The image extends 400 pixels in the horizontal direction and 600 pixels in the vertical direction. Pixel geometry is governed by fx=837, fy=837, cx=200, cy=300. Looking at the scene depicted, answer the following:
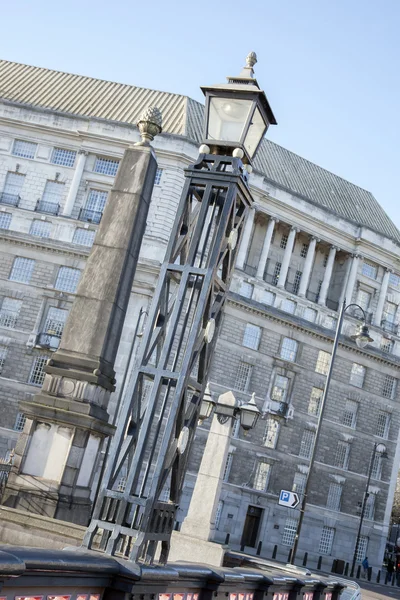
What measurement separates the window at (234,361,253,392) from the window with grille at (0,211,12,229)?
1760 centimetres

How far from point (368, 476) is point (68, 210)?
28264 millimetres

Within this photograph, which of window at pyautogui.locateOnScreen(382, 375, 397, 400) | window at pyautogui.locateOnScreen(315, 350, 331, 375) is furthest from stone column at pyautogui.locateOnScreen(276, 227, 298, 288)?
window at pyautogui.locateOnScreen(382, 375, 397, 400)

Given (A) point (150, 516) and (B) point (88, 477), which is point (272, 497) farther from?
(A) point (150, 516)

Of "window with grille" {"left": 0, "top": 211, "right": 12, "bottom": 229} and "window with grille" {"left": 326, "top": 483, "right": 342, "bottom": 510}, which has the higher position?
"window with grille" {"left": 0, "top": 211, "right": 12, "bottom": 229}

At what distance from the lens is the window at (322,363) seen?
58.9 meters

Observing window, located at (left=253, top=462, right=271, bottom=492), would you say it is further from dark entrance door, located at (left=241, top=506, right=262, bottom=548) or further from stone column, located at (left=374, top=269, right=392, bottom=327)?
stone column, located at (left=374, top=269, right=392, bottom=327)

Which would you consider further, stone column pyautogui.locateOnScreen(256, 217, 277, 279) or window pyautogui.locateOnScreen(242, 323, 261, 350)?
stone column pyautogui.locateOnScreen(256, 217, 277, 279)

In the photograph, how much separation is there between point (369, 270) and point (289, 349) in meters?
10.4

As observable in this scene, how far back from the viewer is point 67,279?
170ft

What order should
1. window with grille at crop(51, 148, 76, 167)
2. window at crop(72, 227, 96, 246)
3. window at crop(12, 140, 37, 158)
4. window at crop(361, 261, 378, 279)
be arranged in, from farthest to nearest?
1. window at crop(361, 261, 378, 279)
2. window at crop(12, 140, 37, 158)
3. window with grille at crop(51, 148, 76, 167)
4. window at crop(72, 227, 96, 246)

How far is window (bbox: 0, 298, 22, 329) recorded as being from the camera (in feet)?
169

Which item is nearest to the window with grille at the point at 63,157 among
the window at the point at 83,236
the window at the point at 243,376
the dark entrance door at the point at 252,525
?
the window at the point at 83,236

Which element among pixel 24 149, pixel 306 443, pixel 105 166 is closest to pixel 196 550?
pixel 105 166

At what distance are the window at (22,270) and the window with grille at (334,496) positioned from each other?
82.9 ft
